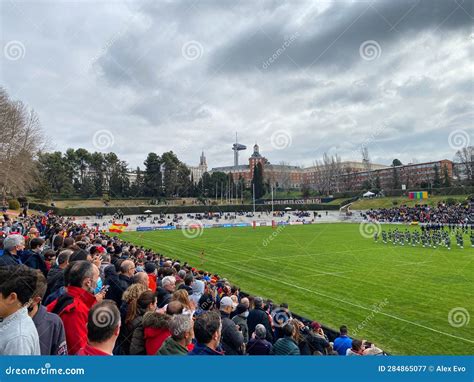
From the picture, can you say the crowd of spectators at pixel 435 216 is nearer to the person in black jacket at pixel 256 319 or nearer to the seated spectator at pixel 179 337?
the person in black jacket at pixel 256 319

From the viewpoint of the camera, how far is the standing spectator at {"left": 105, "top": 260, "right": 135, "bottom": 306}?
5.92m

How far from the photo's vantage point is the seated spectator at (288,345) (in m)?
4.96

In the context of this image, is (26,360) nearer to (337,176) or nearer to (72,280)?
(72,280)

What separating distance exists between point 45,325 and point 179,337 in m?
1.22

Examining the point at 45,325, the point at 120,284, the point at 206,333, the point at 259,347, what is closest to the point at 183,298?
the point at 259,347

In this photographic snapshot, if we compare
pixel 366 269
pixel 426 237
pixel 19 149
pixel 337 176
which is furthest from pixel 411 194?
pixel 19 149

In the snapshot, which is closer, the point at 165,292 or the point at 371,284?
the point at 165,292

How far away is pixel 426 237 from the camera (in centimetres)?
2855

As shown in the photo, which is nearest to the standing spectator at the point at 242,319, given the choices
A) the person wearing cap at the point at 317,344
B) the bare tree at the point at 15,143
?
the person wearing cap at the point at 317,344

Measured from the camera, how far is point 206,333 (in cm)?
360

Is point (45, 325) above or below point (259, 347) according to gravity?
above

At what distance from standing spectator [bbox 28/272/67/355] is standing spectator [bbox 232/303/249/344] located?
3237mm

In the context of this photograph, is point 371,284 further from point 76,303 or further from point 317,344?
point 76,303

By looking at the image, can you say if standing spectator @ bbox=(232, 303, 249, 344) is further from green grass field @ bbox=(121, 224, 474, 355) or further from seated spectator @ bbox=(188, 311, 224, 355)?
green grass field @ bbox=(121, 224, 474, 355)
